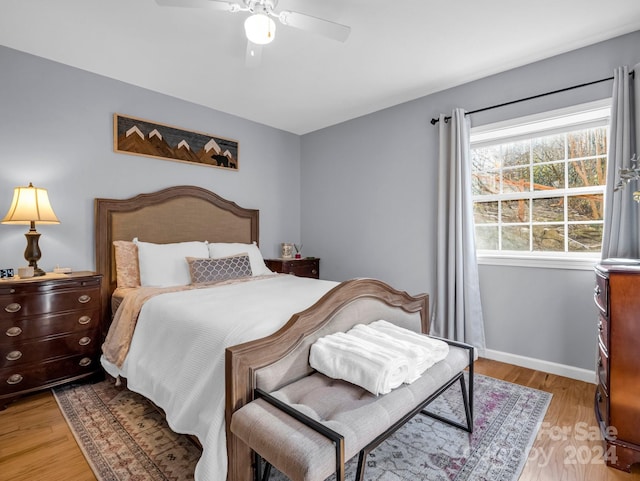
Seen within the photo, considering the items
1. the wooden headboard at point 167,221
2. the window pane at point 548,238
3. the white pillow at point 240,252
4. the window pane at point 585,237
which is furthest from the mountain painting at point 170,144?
the window pane at point 585,237

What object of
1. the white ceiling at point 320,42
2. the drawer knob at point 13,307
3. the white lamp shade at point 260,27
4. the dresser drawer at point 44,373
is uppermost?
the white ceiling at point 320,42

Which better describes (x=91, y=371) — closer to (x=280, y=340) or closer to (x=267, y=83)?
(x=280, y=340)

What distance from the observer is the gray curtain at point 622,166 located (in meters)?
2.27

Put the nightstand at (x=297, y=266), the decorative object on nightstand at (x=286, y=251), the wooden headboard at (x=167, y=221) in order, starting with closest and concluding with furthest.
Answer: the wooden headboard at (x=167, y=221) → the nightstand at (x=297, y=266) → the decorative object on nightstand at (x=286, y=251)

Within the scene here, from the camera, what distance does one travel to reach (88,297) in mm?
2582

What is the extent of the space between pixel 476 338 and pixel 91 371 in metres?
3.27

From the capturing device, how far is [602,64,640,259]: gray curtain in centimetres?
227

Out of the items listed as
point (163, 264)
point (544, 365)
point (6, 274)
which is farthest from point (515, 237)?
point (6, 274)

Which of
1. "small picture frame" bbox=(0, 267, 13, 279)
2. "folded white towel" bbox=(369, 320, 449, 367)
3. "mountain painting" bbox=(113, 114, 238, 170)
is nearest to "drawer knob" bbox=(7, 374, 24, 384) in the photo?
"small picture frame" bbox=(0, 267, 13, 279)

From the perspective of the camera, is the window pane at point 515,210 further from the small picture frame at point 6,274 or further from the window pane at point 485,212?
the small picture frame at point 6,274

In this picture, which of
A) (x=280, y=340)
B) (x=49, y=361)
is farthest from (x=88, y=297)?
(x=280, y=340)

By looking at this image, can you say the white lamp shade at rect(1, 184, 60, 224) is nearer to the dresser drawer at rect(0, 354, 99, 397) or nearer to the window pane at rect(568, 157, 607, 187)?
the dresser drawer at rect(0, 354, 99, 397)

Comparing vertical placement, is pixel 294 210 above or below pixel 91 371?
above

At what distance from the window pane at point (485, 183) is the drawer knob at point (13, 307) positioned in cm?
384
